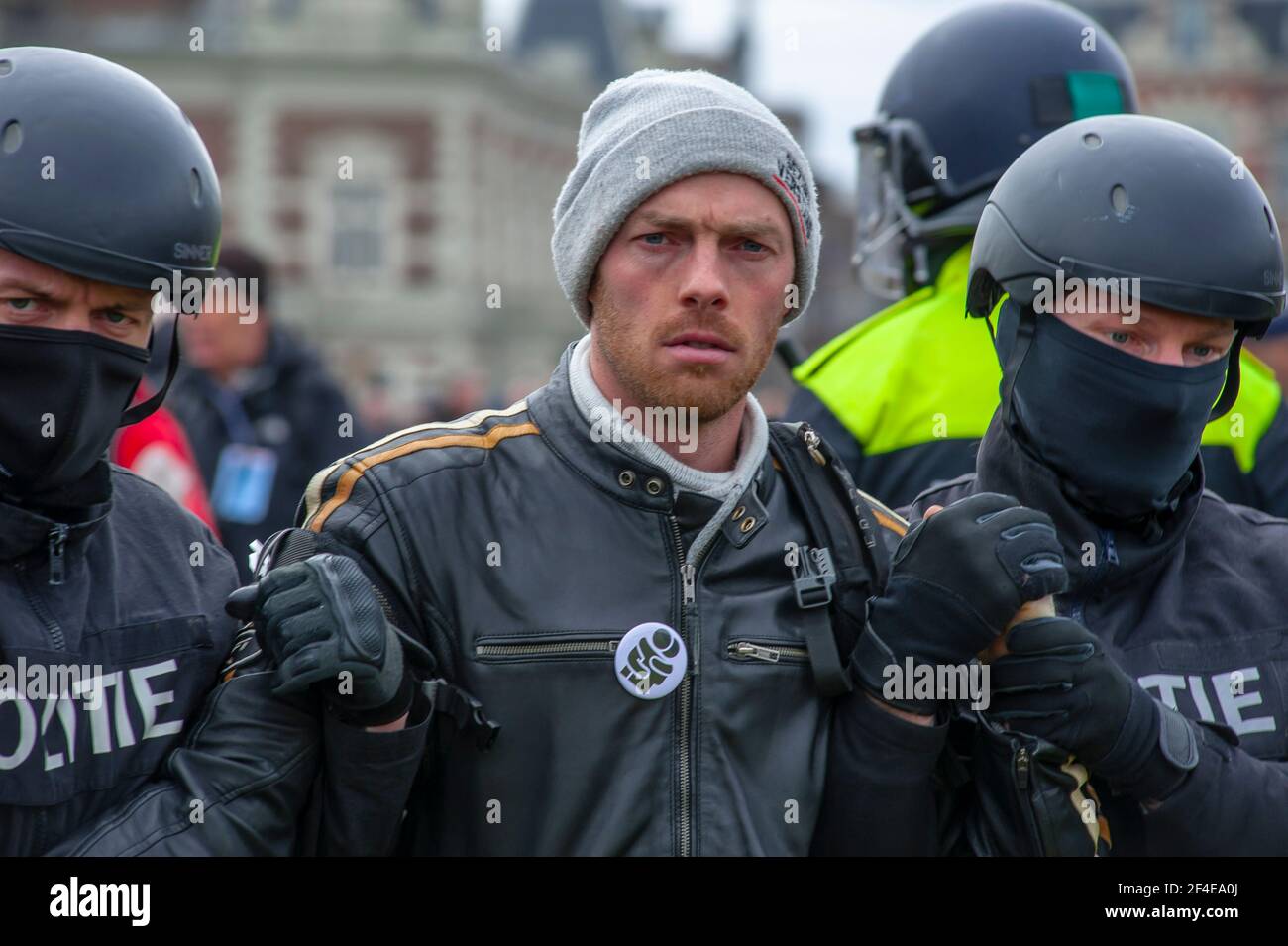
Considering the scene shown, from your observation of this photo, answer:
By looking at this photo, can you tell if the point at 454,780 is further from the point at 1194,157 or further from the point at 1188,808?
the point at 1194,157

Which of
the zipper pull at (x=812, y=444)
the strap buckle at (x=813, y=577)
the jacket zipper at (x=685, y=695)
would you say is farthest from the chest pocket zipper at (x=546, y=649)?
the zipper pull at (x=812, y=444)

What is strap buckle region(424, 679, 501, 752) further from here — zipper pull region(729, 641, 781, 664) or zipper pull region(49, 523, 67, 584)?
zipper pull region(49, 523, 67, 584)

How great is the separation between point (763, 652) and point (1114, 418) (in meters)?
0.80

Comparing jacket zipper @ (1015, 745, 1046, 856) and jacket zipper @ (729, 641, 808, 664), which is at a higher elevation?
jacket zipper @ (729, 641, 808, 664)

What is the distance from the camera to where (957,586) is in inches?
114

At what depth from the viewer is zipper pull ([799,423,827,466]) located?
10.8ft

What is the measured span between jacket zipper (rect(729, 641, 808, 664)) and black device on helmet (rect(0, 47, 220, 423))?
3.83ft

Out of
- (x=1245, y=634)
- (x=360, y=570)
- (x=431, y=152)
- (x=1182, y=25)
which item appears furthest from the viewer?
(x=1182, y=25)

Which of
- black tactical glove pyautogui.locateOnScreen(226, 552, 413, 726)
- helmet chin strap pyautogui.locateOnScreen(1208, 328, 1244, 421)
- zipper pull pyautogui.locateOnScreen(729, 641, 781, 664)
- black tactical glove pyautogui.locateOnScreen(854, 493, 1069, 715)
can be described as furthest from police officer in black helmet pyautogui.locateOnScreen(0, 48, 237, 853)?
helmet chin strap pyautogui.locateOnScreen(1208, 328, 1244, 421)

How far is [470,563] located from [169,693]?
1.79ft

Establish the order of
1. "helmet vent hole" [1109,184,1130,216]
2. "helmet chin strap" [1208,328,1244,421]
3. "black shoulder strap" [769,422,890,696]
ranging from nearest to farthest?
"black shoulder strap" [769,422,890,696]
"helmet vent hole" [1109,184,1130,216]
"helmet chin strap" [1208,328,1244,421]

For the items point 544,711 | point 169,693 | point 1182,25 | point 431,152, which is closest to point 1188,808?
point 544,711

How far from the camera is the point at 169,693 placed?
2992 millimetres

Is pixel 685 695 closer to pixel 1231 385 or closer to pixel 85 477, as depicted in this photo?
pixel 85 477
